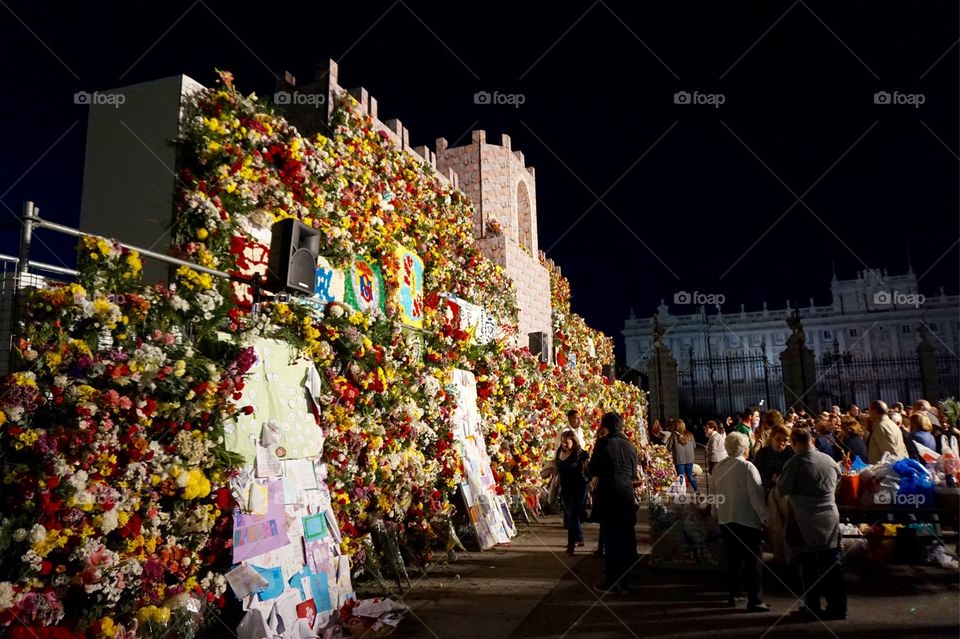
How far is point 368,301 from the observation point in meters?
8.37

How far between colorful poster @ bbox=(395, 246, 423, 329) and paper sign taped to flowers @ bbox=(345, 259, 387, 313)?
43 cm

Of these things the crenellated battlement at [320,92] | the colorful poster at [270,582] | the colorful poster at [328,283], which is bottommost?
the colorful poster at [270,582]

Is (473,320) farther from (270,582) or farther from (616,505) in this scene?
(270,582)

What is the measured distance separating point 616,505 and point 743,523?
4.52ft

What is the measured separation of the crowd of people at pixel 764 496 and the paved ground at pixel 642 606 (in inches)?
12.4

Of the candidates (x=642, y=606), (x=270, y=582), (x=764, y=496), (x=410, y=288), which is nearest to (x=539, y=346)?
(x=410, y=288)

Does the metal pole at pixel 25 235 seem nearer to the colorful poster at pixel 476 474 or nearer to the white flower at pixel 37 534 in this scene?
the white flower at pixel 37 534

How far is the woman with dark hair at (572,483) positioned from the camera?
8711mm

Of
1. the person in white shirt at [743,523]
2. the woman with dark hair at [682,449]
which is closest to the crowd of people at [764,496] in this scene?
the person in white shirt at [743,523]

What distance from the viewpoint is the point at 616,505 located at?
22.9ft

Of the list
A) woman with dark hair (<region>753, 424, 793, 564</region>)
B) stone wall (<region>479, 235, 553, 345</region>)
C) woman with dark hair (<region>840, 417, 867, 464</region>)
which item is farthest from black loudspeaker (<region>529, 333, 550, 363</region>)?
woman with dark hair (<region>753, 424, 793, 564</region>)

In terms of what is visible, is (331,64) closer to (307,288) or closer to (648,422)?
(307,288)

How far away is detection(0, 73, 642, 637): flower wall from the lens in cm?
417

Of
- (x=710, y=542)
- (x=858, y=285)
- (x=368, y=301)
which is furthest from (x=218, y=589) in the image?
(x=858, y=285)
